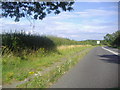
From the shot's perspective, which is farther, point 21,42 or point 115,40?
point 115,40

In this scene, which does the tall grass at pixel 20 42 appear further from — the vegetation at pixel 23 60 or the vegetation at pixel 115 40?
the vegetation at pixel 115 40

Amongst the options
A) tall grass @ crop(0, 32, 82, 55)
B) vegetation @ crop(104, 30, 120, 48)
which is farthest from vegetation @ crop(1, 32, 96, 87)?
vegetation @ crop(104, 30, 120, 48)

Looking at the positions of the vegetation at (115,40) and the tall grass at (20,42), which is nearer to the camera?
the tall grass at (20,42)

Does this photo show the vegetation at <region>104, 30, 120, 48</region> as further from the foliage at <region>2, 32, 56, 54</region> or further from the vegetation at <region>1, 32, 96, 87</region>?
the vegetation at <region>1, 32, 96, 87</region>

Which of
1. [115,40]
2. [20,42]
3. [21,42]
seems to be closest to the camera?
[20,42]

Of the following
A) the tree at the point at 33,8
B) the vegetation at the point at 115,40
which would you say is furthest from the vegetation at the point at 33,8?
the vegetation at the point at 115,40

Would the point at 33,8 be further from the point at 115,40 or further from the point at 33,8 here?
the point at 115,40

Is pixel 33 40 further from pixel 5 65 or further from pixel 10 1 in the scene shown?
pixel 5 65

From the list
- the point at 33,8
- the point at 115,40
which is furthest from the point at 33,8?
the point at 115,40

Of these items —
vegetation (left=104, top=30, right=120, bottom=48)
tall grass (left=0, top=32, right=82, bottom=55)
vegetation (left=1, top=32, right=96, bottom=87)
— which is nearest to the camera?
vegetation (left=1, top=32, right=96, bottom=87)

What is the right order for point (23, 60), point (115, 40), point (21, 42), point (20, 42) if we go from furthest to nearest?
point (115, 40)
point (21, 42)
point (20, 42)
point (23, 60)

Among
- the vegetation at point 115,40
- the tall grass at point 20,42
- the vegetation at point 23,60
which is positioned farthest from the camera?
the vegetation at point 115,40

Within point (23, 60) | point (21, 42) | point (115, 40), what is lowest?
point (23, 60)

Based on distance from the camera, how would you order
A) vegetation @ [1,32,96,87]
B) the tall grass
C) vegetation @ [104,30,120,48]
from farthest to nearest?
vegetation @ [104,30,120,48] → the tall grass → vegetation @ [1,32,96,87]
